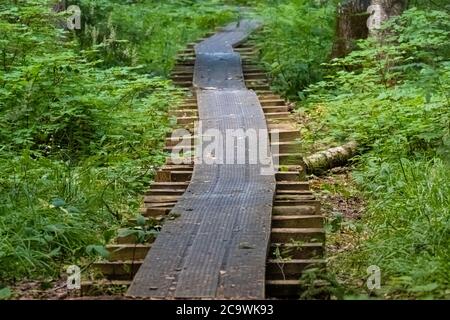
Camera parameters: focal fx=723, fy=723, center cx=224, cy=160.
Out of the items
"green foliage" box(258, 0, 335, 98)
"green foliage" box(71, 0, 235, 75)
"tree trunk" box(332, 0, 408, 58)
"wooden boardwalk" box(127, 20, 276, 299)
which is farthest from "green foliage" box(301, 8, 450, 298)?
"green foliage" box(71, 0, 235, 75)

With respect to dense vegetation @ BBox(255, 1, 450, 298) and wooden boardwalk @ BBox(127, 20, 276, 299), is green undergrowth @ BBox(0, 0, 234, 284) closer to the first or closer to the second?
wooden boardwalk @ BBox(127, 20, 276, 299)

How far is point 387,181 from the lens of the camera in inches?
289

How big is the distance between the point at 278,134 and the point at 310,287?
14.5ft

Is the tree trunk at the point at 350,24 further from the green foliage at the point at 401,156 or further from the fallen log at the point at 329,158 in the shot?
the fallen log at the point at 329,158

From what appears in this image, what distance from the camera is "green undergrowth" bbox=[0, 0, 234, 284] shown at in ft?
18.5

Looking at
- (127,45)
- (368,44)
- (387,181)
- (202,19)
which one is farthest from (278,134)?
(202,19)

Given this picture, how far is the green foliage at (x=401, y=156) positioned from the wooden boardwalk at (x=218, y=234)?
0.81 metres

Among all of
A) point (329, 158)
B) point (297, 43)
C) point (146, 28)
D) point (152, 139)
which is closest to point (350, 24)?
point (297, 43)

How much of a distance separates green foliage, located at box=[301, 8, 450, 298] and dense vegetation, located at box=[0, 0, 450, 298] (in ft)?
0.06

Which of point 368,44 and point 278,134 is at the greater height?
point 368,44

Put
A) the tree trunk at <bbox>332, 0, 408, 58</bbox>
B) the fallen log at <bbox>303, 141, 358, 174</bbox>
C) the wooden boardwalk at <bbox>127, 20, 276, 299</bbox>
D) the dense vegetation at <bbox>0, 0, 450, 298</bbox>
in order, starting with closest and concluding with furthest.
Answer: the wooden boardwalk at <bbox>127, 20, 276, 299</bbox>, the dense vegetation at <bbox>0, 0, 450, 298</bbox>, the fallen log at <bbox>303, 141, 358, 174</bbox>, the tree trunk at <bbox>332, 0, 408, 58</bbox>
